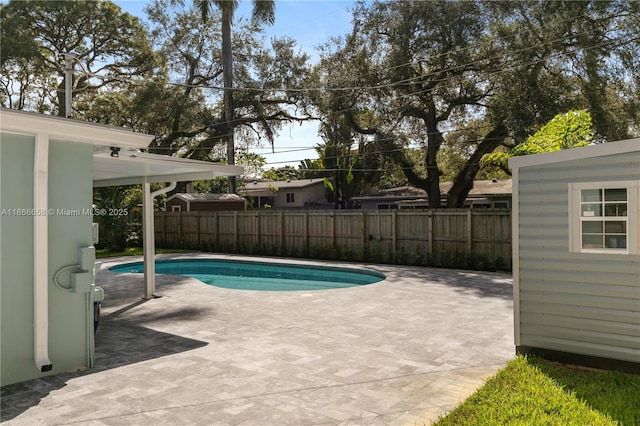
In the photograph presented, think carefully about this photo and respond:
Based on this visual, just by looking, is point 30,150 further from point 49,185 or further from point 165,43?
point 165,43

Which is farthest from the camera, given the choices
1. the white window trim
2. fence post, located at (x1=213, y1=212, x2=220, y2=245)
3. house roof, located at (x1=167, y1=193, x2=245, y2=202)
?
house roof, located at (x1=167, y1=193, x2=245, y2=202)

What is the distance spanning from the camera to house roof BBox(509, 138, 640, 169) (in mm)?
4551

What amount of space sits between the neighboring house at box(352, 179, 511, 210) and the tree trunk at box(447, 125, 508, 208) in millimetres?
2594

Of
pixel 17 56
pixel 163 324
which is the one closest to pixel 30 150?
pixel 163 324

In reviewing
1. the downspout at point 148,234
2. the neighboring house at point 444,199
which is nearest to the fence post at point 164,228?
the downspout at point 148,234

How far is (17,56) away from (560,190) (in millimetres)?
24515

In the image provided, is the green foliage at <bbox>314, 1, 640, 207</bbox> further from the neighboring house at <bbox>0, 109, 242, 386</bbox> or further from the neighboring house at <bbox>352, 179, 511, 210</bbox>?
the neighboring house at <bbox>0, 109, 242, 386</bbox>

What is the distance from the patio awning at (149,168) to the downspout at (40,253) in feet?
4.47

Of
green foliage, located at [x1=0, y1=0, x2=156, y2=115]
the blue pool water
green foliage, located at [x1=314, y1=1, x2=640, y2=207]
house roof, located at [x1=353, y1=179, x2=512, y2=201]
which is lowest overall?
the blue pool water

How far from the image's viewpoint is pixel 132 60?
994 inches

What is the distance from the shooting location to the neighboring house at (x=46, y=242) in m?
4.70

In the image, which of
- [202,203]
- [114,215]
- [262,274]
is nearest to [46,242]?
[262,274]

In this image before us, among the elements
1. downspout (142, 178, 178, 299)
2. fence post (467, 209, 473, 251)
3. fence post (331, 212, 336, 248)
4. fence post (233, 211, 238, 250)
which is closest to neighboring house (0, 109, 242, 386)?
downspout (142, 178, 178, 299)

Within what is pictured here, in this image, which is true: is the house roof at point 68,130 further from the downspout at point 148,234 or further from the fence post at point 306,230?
the fence post at point 306,230
